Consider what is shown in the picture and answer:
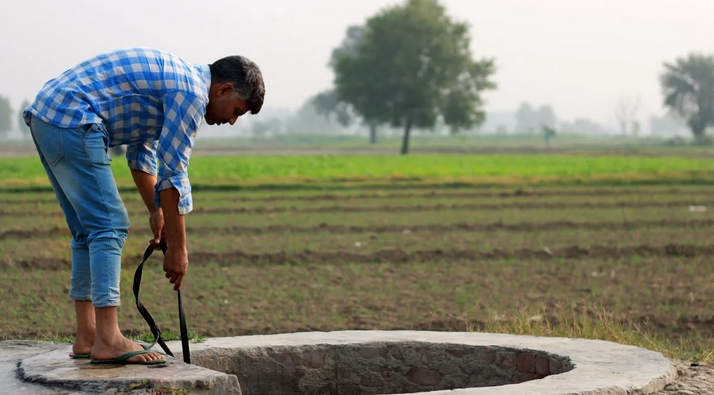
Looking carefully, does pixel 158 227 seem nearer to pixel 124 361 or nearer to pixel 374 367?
pixel 124 361

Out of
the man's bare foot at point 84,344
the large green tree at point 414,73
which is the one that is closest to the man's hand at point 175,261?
the man's bare foot at point 84,344

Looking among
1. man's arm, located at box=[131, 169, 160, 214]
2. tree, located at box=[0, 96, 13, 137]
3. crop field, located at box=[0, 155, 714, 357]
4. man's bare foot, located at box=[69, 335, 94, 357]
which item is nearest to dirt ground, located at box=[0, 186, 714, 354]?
crop field, located at box=[0, 155, 714, 357]

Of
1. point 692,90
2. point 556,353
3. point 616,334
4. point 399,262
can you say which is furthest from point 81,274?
point 692,90

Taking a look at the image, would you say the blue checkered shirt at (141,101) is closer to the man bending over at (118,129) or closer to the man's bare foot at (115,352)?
the man bending over at (118,129)

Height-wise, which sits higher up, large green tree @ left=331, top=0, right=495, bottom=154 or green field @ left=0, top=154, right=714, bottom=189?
large green tree @ left=331, top=0, right=495, bottom=154

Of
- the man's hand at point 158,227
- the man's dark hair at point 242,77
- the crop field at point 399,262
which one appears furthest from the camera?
the crop field at point 399,262

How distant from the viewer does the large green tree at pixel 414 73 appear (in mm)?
67938

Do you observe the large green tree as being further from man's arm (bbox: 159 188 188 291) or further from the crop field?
man's arm (bbox: 159 188 188 291)

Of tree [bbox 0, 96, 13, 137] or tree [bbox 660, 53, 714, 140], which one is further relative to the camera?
tree [bbox 0, 96, 13, 137]

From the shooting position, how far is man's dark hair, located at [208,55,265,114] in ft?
15.2

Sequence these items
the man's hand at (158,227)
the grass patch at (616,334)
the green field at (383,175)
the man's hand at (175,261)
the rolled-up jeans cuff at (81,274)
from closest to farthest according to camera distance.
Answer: the man's hand at (175,261) < the rolled-up jeans cuff at (81,274) < the man's hand at (158,227) < the grass patch at (616,334) < the green field at (383,175)

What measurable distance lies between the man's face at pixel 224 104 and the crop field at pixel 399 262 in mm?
2885

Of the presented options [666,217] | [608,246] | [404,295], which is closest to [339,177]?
[666,217]

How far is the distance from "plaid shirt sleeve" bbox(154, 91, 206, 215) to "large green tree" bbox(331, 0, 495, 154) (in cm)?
6170
